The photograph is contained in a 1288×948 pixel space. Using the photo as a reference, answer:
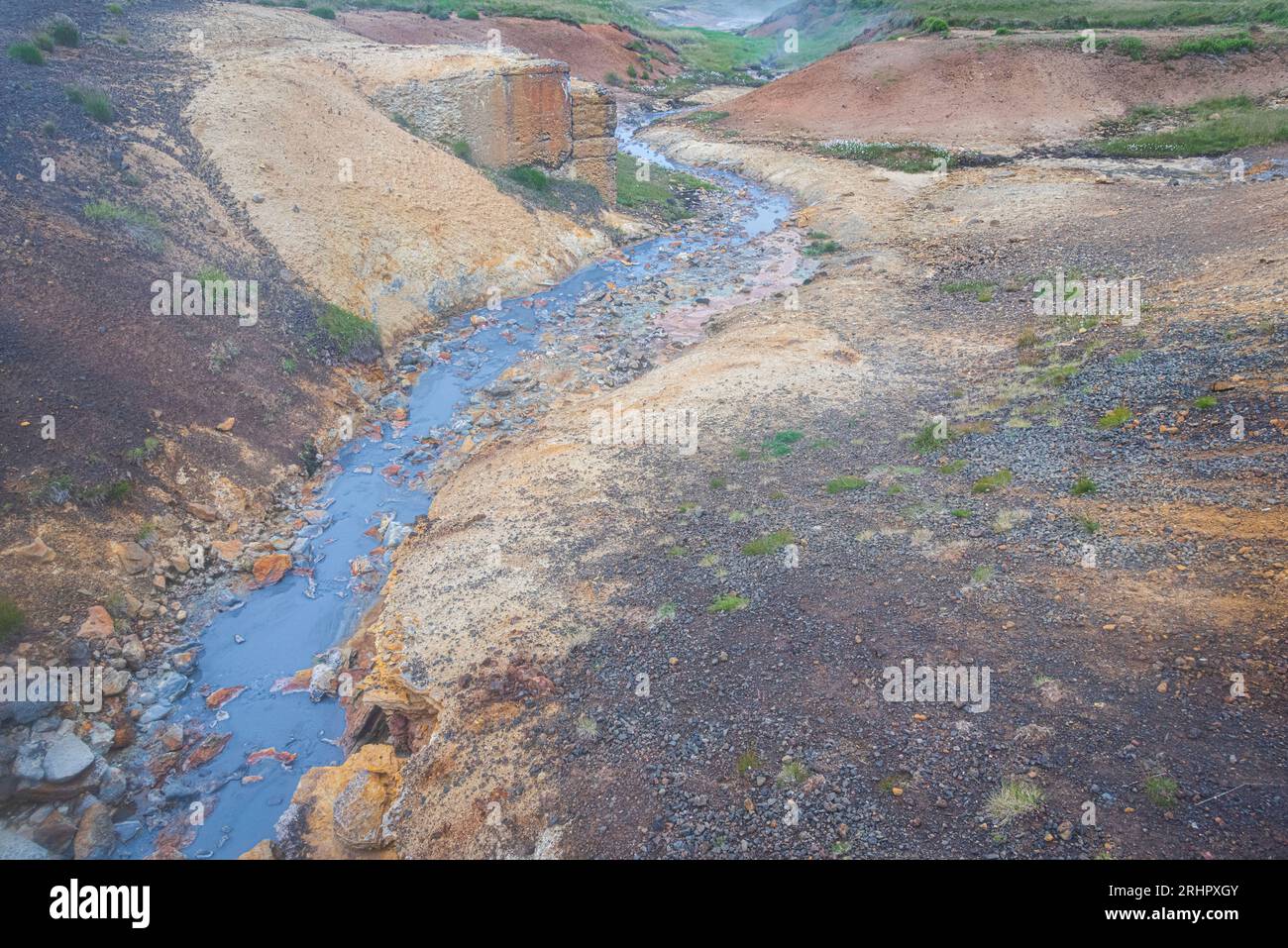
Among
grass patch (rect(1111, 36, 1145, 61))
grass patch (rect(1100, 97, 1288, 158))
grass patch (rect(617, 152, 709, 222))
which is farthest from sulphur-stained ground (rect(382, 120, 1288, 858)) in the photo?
grass patch (rect(1111, 36, 1145, 61))

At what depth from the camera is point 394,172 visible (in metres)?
Answer: 26.7

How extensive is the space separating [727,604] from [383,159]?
76.6 feet

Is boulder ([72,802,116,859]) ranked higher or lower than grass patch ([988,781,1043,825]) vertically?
lower

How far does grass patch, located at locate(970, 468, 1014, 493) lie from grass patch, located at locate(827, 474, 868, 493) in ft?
6.57

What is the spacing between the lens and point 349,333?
71.0 feet

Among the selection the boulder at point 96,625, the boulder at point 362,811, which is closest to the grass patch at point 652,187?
the boulder at point 96,625

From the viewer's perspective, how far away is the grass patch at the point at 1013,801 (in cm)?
735

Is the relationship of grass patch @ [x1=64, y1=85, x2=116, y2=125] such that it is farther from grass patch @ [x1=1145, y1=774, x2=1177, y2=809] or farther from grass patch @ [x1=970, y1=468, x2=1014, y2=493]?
grass patch @ [x1=1145, y1=774, x2=1177, y2=809]

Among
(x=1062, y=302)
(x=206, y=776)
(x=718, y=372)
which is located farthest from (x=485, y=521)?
(x=1062, y=302)

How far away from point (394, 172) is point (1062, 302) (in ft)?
75.2

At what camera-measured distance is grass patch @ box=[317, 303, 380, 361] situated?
21234 mm

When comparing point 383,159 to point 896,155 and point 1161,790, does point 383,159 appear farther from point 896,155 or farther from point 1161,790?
point 1161,790
